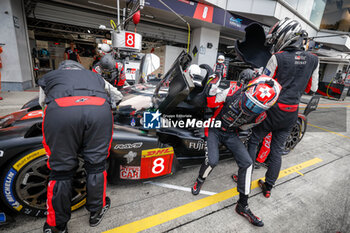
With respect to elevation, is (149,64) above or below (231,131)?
above

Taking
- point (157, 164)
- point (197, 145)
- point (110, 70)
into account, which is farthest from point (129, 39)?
point (157, 164)

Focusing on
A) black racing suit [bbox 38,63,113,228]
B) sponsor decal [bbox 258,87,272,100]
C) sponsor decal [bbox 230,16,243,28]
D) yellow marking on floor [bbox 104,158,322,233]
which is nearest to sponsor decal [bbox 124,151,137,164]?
black racing suit [bbox 38,63,113,228]

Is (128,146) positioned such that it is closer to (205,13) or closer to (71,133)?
(71,133)

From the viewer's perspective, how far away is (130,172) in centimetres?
184

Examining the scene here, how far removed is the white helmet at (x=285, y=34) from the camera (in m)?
1.86

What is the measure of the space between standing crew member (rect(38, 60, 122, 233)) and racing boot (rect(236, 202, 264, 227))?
1.41m

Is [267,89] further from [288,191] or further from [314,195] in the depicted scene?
[314,195]

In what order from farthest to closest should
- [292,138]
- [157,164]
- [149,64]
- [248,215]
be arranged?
[292,138], [149,64], [157,164], [248,215]

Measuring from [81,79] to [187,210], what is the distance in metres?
1.65

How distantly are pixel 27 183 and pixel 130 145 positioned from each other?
89 cm

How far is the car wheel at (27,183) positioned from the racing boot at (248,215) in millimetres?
1688

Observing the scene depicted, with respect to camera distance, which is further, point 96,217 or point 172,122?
point 172,122

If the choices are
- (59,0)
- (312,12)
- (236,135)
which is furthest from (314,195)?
(312,12)

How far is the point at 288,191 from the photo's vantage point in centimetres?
228
